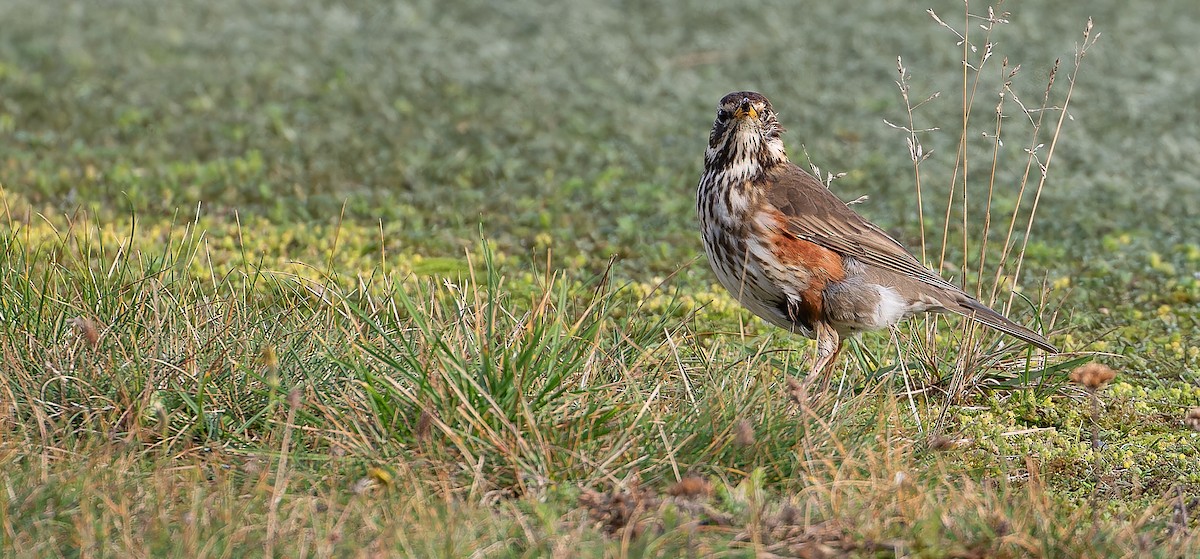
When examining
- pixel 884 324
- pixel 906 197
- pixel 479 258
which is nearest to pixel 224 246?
pixel 479 258

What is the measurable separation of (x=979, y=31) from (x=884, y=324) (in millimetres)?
7687

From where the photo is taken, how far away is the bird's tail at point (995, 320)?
19.1 feet

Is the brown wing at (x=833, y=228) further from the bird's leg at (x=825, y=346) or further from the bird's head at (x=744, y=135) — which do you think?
the bird's leg at (x=825, y=346)

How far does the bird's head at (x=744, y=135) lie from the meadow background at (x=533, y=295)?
17 centimetres

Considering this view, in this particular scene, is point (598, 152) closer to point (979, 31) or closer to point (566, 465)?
point (979, 31)

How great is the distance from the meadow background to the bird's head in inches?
6.9

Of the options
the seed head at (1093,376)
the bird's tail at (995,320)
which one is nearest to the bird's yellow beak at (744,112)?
the bird's tail at (995,320)

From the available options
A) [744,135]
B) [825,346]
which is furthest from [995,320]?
[744,135]

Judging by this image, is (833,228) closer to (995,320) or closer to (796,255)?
(796,255)

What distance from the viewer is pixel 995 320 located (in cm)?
584

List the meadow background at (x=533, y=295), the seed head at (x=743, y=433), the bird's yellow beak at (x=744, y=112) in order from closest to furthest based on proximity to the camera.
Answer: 1. the meadow background at (x=533, y=295)
2. the seed head at (x=743, y=433)
3. the bird's yellow beak at (x=744, y=112)

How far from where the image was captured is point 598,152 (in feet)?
33.6

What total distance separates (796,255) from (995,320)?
2.80 feet

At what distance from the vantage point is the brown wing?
5938 mm
